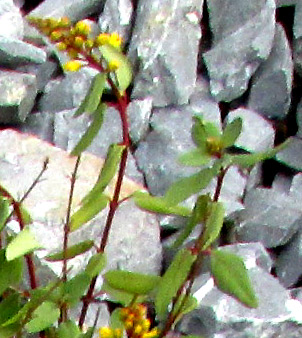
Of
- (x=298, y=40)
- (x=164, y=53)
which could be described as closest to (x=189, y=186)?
(x=164, y=53)

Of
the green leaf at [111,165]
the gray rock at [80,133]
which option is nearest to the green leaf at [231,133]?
the green leaf at [111,165]

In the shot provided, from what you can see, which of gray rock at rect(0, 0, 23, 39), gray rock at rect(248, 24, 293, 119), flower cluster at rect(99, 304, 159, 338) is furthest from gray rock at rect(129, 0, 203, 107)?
flower cluster at rect(99, 304, 159, 338)

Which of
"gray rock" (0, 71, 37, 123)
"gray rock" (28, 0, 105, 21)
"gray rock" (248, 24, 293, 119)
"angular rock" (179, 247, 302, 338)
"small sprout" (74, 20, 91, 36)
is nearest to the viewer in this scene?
"small sprout" (74, 20, 91, 36)

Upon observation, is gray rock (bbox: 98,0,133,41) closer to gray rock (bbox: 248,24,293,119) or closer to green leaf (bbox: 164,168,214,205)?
Result: gray rock (bbox: 248,24,293,119)

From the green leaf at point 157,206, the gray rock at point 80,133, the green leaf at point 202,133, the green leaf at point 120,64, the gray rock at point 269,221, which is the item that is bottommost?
the gray rock at point 269,221

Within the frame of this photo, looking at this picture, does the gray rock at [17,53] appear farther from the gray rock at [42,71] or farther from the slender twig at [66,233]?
the slender twig at [66,233]
